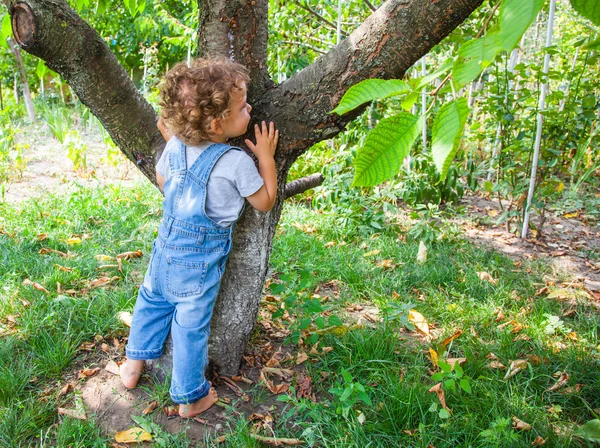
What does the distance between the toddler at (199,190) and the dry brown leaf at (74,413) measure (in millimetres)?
377

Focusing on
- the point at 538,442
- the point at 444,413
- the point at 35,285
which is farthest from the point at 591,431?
the point at 35,285

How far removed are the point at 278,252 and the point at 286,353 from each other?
1.20 meters

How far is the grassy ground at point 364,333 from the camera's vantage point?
193 cm

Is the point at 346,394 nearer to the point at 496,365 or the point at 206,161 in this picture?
the point at 496,365

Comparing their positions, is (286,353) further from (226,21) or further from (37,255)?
(37,255)

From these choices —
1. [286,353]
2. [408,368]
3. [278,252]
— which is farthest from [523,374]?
[278,252]

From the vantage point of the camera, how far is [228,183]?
1804mm

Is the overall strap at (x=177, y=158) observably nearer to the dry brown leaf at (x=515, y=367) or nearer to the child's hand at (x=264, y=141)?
the child's hand at (x=264, y=141)

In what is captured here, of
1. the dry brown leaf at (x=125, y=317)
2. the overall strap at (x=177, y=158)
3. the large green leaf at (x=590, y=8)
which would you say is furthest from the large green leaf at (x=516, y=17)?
the dry brown leaf at (x=125, y=317)

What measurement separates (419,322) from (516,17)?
7.93 feet

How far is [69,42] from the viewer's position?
66.3 inches

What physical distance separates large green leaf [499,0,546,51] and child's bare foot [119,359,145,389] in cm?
207

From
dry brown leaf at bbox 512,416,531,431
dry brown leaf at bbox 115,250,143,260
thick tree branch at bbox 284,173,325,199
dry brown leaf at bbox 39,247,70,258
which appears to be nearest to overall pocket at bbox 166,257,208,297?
thick tree branch at bbox 284,173,325,199

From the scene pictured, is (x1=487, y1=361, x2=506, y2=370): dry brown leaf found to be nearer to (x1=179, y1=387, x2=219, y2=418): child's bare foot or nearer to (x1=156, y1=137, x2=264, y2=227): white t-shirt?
(x1=179, y1=387, x2=219, y2=418): child's bare foot
